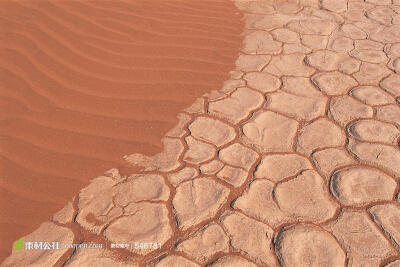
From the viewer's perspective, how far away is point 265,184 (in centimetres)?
193

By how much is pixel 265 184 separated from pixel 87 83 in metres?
1.42

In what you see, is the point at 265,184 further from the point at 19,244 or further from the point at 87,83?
the point at 87,83

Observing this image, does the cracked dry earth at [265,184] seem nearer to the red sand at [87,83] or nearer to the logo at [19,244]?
the logo at [19,244]

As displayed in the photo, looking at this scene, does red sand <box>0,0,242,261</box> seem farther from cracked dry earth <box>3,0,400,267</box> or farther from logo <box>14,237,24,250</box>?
cracked dry earth <box>3,0,400,267</box>

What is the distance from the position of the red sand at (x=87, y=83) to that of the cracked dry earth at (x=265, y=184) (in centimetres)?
13

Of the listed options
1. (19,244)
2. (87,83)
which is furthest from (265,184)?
(87,83)

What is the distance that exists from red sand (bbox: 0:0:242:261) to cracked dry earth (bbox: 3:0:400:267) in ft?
0.44

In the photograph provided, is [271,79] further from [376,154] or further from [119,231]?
[119,231]

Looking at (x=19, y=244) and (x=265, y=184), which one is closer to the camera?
(x=19, y=244)

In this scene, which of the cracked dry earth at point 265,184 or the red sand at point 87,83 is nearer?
the cracked dry earth at point 265,184

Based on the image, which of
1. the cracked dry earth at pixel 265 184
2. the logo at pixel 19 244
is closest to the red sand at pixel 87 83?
the logo at pixel 19 244

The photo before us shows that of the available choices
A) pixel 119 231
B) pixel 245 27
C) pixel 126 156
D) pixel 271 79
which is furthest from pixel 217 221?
pixel 245 27

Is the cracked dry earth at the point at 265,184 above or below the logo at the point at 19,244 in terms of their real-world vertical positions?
above

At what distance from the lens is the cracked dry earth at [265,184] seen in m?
1.62
